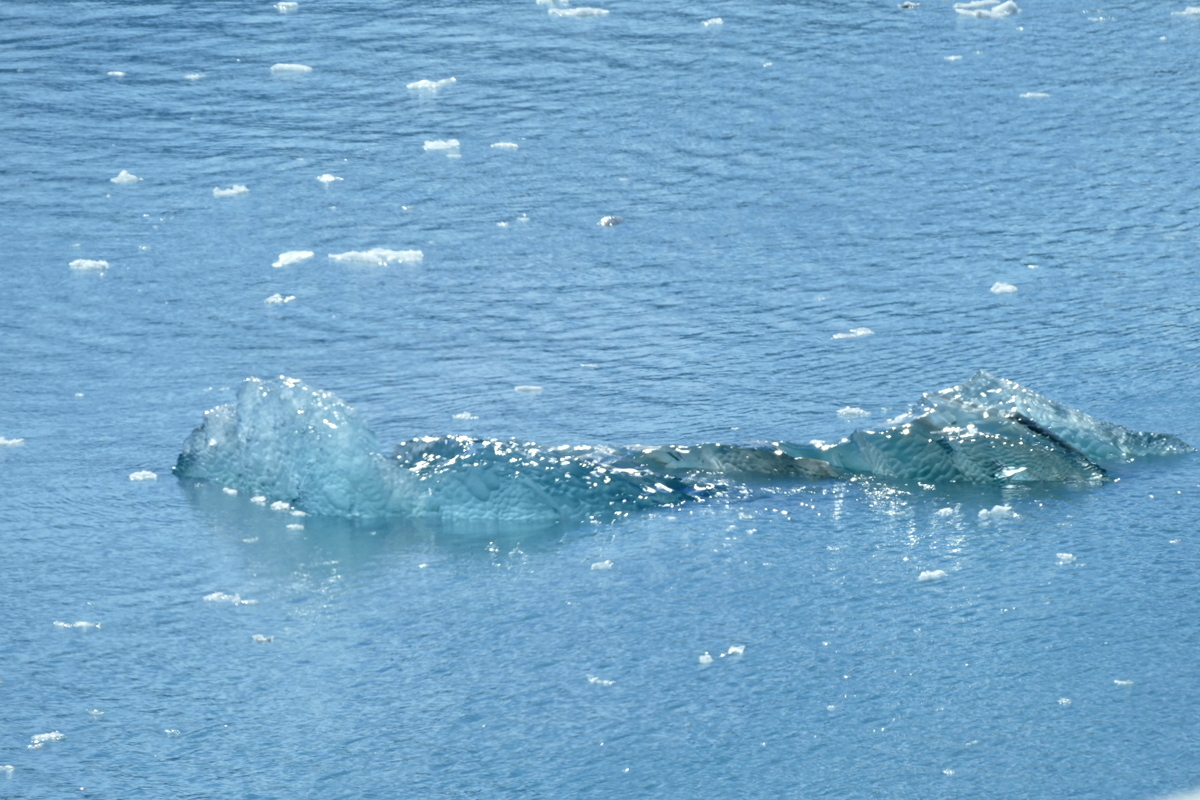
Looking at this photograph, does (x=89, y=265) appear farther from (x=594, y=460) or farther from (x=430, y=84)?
(x=594, y=460)

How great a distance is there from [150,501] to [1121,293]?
3260mm

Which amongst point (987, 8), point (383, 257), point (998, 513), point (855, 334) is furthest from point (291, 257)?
point (987, 8)

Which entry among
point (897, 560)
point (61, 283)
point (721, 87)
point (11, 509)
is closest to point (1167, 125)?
point (721, 87)

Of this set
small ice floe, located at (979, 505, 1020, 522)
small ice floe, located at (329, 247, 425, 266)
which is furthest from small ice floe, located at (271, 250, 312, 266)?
small ice floe, located at (979, 505, 1020, 522)

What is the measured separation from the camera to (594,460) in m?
4.69

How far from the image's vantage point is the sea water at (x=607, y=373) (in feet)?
11.5

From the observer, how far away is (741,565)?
4.21m

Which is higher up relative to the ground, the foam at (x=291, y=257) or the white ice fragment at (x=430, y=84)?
the white ice fragment at (x=430, y=84)

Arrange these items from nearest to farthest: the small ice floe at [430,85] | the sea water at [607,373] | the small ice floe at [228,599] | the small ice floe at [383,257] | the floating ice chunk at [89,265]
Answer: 1. the sea water at [607,373]
2. the small ice floe at [228,599]
3. the small ice floe at [383,257]
4. the floating ice chunk at [89,265]
5. the small ice floe at [430,85]

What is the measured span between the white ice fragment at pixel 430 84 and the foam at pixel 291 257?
2.40 metres

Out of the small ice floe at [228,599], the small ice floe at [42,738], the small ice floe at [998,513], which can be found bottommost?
the small ice floe at [42,738]

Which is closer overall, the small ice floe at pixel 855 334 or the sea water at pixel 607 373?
the sea water at pixel 607 373

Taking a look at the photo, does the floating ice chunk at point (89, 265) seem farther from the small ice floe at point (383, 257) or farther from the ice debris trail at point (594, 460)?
the ice debris trail at point (594, 460)

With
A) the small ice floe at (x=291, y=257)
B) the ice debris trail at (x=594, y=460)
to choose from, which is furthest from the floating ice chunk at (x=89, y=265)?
the ice debris trail at (x=594, y=460)
